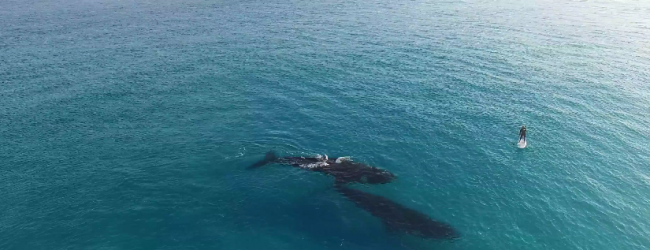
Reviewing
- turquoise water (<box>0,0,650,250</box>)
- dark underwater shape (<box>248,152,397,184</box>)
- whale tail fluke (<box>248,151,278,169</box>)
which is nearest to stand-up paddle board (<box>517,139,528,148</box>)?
turquoise water (<box>0,0,650,250</box>)

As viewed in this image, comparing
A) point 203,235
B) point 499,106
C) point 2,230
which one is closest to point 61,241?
point 2,230

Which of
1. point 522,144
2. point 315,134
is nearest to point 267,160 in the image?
point 315,134

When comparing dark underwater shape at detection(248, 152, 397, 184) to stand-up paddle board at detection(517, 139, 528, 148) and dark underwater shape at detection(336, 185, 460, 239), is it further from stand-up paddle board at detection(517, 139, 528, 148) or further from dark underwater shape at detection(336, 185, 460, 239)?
stand-up paddle board at detection(517, 139, 528, 148)

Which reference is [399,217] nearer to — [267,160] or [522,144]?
[267,160]

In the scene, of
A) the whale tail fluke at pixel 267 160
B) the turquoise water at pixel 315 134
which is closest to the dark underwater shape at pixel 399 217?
the turquoise water at pixel 315 134

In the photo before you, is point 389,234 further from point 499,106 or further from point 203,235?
point 499,106

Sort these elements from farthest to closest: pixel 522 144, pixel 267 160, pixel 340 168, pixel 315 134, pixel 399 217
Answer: pixel 315 134 → pixel 522 144 → pixel 267 160 → pixel 340 168 → pixel 399 217
